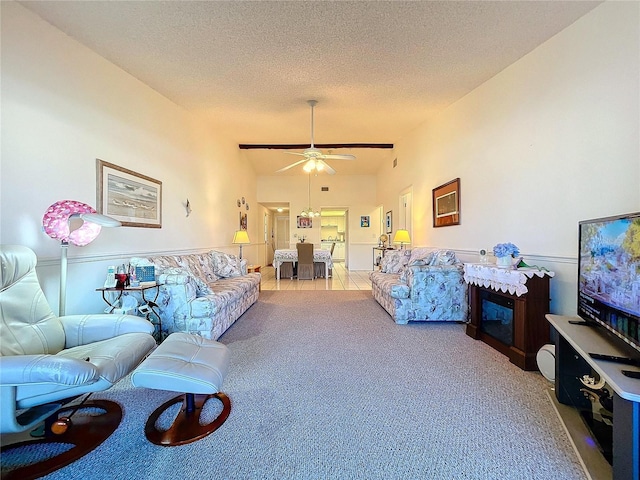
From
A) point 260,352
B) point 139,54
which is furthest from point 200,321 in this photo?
point 139,54

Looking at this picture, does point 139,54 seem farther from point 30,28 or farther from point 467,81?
point 467,81

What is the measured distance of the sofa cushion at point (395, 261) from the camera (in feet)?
15.9

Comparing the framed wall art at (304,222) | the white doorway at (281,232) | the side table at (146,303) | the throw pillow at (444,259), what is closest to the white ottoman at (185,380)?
the side table at (146,303)

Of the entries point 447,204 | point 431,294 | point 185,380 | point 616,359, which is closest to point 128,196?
point 185,380

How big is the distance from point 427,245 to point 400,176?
2.13 m

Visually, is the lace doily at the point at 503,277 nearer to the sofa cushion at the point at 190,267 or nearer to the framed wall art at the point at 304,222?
the sofa cushion at the point at 190,267

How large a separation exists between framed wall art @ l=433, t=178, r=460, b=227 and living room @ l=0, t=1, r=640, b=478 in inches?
4.9

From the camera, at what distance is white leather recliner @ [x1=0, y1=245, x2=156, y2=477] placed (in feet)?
3.89

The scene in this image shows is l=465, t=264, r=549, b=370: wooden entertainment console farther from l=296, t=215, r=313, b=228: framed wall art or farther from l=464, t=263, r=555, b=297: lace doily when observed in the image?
l=296, t=215, r=313, b=228: framed wall art

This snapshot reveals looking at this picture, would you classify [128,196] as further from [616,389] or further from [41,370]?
[616,389]

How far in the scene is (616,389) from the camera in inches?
41.4

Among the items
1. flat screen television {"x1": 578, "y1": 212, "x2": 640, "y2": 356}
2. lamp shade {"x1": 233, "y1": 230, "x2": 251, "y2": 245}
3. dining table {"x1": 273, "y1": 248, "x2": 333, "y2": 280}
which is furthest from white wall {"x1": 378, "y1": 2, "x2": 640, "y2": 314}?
lamp shade {"x1": 233, "y1": 230, "x2": 251, "y2": 245}

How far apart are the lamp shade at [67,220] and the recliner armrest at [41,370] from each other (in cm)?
104

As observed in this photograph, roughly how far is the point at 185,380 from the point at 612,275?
2389mm
